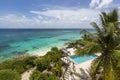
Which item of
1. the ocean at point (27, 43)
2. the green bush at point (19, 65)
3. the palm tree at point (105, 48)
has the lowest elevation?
the ocean at point (27, 43)

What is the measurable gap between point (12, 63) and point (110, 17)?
487 inches

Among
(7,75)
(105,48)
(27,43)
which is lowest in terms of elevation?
(27,43)

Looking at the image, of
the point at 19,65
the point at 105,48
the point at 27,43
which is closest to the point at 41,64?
the point at 19,65

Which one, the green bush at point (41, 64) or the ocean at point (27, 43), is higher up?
the green bush at point (41, 64)

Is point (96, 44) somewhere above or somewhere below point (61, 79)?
above

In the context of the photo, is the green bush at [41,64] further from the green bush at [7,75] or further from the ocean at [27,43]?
the ocean at [27,43]

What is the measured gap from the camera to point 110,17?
16406 mm

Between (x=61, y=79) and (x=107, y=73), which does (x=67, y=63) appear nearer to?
(x=61, y=79)

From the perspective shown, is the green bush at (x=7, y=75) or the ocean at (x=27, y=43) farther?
the ocean at (x=27, y=43)

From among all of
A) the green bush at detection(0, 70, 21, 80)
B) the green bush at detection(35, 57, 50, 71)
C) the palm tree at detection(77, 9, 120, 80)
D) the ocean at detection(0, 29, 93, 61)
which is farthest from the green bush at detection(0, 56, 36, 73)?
the ocean at detection(0, 29, 93, 61)

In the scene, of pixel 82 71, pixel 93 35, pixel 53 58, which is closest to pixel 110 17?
pixel 93 35

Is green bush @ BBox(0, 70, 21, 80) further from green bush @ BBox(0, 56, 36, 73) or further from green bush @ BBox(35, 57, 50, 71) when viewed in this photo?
green bush @ BBox(35, 57, 50, 71)

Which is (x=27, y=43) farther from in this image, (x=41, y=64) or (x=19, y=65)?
(x=41, y=64)

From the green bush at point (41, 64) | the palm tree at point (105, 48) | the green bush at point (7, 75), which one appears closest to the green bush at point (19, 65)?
the green bush at point (41, 64)
